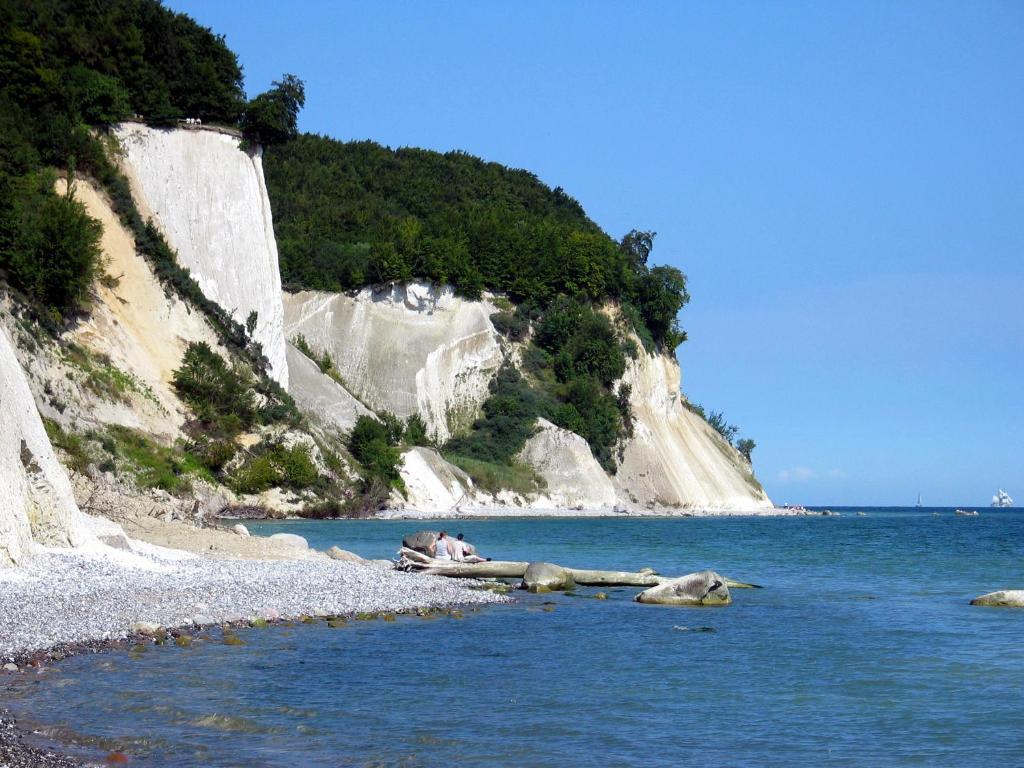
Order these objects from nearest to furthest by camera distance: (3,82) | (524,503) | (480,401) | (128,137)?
(3,82) → (128,137) → (524,503) → (480,401)

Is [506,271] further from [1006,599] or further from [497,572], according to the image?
[1006,599]

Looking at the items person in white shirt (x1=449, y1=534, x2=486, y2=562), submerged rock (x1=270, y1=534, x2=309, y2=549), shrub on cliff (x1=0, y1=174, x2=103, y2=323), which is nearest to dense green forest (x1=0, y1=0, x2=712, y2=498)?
shrub on cliff (x1=0, y1=174, x2=103, y2=323)

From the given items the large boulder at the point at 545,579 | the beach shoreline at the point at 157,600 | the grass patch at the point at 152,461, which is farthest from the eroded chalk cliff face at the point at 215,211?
the large boulder at the point at 545,579

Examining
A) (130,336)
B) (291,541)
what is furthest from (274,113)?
(291,541)

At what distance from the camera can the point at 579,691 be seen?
15188 mm

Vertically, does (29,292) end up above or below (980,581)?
above

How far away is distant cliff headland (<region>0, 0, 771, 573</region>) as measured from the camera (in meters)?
47.7

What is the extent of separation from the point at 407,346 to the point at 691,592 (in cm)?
5888

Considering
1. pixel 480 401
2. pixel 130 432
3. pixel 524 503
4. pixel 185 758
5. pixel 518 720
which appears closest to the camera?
pixel 185 758

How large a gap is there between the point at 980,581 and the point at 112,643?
84.4 feet

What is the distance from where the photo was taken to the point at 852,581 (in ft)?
108

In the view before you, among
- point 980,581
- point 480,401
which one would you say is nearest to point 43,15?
point 480,401

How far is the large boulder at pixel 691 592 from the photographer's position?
82.1ft

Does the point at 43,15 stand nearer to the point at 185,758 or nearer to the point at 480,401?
the point at 480,401
